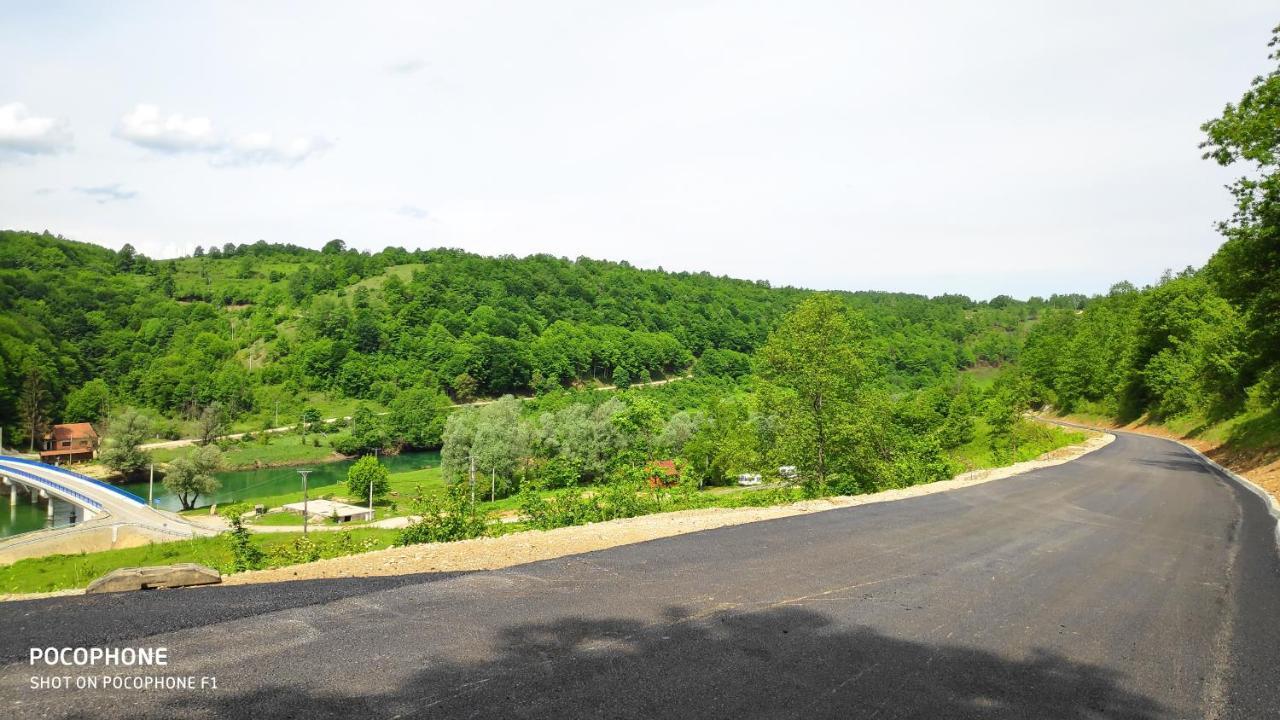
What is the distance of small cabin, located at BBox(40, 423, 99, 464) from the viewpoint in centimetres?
8356

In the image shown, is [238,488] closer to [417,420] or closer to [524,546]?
[417,420]

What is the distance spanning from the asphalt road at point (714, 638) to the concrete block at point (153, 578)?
383mm

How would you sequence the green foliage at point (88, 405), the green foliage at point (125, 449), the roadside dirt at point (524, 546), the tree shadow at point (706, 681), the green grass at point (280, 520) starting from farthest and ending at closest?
the green foliage at point (88, 405), the green foliage at point (125, 449), the green grass at point (280, 520), the roadside dirt at point (524, 546), the tree shadow at point (706, 681)

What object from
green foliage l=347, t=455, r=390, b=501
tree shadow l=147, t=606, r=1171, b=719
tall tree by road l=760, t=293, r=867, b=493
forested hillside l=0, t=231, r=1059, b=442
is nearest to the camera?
tree shadow l=147, t=606, r=1171, b=719

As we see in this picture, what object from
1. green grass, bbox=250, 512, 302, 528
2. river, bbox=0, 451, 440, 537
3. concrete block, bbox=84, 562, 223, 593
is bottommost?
river, bbox=0, 451, 440, 537

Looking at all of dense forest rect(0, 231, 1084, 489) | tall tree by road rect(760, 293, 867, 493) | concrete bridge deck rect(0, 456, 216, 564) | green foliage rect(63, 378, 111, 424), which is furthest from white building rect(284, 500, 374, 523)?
green foliage rect(63, 378, 111, 424)

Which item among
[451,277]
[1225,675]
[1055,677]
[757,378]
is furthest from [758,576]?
[451,277]

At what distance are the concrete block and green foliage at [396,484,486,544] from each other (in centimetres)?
371

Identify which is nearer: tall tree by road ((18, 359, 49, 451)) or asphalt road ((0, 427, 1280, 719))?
asphalt road ((0, 427, 1280, 719))

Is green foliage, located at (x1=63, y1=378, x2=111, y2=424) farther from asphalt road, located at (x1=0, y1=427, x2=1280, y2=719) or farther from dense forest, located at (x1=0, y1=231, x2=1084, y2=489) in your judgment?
asphalt road, located at (x1=0, y1=427, x2=1280, y2=719)

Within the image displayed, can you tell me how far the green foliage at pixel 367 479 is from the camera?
51.3m

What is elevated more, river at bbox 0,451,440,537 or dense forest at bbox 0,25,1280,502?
dense forest at bbox 0,25,1280,502

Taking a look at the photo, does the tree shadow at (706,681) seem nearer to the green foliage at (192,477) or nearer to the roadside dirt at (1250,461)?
the roadside dirt at (1250,461)

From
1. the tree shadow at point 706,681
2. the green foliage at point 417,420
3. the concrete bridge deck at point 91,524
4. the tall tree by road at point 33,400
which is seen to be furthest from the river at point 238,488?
the tree shadow at point 706,681
